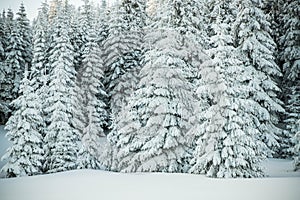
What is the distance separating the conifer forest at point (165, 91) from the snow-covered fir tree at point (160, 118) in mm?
52

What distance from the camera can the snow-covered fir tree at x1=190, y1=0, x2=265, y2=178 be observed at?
517 inches

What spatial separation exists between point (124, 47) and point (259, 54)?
10086mm

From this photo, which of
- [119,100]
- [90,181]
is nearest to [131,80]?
[119,100]

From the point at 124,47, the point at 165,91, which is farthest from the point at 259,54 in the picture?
the point at 124,47

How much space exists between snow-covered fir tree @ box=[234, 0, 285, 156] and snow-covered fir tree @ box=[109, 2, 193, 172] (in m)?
4.48

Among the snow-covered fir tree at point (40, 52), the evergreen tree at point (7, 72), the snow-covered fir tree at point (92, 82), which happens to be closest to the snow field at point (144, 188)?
the evergreen tree at point (7, 72)

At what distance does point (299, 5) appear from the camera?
788 inches

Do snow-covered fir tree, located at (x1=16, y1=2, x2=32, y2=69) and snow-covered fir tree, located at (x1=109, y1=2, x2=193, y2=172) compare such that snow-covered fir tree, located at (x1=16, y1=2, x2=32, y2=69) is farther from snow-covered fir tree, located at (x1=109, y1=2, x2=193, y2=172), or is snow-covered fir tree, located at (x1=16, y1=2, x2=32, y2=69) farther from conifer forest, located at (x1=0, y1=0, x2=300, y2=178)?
Answer: snow-covered fir tree, located at (x1=109, y1=2, x2=193, y2=172)

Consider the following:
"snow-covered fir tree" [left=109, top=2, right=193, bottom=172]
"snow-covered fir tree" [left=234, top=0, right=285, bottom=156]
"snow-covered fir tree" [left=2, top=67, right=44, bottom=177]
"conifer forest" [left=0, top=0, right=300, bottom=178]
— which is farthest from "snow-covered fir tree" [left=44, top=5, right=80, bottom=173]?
"snow-covered fir tree" [left=234, top=0, right=285, bottom=156]

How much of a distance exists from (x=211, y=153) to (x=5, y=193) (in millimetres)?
7265

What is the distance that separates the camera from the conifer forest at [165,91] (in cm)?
1370

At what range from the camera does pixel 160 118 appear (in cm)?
1669

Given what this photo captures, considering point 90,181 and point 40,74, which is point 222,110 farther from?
point 40,74

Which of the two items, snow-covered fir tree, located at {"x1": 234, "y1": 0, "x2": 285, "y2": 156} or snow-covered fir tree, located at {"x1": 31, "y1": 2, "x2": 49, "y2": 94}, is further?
snow-covered fir tree, located at {"x1": 31, "y1": 2, "x2": 49, "y2": 94}
